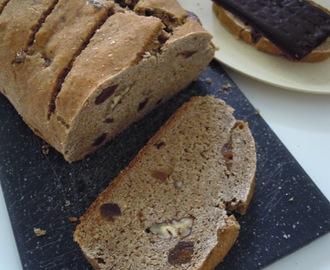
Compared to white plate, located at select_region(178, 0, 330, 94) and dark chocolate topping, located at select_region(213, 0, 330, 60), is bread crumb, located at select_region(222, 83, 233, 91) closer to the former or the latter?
white plate, located at select_region(178, 0, 330, 94)

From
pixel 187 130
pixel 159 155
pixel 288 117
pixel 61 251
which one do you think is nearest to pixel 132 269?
pixel 61 251

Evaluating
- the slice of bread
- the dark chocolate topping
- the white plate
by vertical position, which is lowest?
the slice of bread

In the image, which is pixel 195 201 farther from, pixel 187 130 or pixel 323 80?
pixel 323 80

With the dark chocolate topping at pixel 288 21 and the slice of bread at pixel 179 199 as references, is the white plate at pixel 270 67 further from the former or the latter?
the slice of bread at pixel 179 199

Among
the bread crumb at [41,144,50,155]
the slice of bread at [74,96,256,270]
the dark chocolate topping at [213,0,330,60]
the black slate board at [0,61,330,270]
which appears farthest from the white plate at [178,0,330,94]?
the bread crumb at [41,144,50,155]

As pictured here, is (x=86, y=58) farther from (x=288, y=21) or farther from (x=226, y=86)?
(x=288, y=21)
